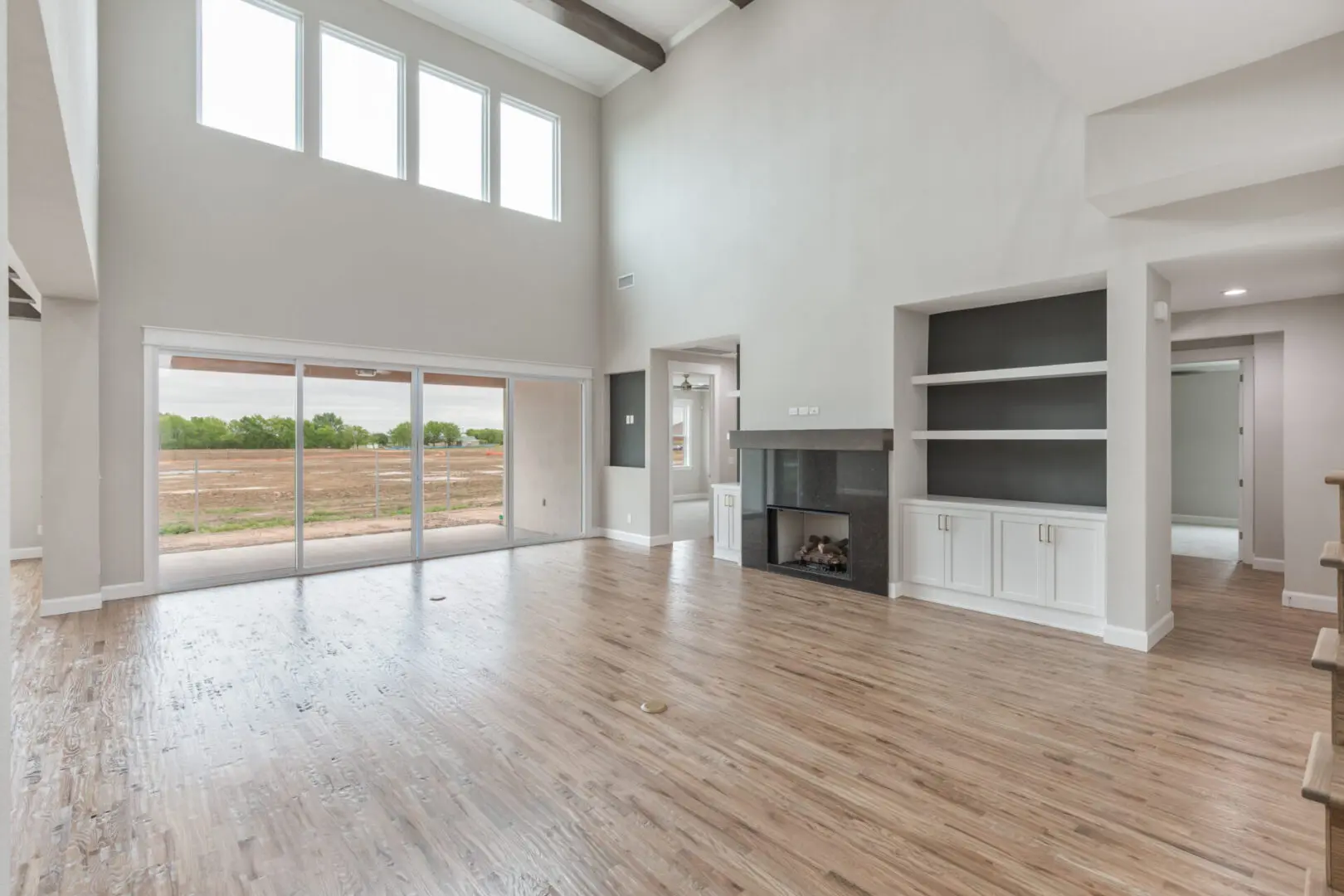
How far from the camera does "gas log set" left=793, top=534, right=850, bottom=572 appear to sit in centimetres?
614

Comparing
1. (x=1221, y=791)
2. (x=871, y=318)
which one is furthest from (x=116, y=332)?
(x=1221, y=791)

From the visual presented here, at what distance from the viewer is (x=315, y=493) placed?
21.4 feet

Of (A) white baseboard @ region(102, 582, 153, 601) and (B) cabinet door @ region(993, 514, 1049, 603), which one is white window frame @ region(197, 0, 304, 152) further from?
(B) cabinet door @ region(993, 514, 1049, 603)

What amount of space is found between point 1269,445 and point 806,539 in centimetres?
461

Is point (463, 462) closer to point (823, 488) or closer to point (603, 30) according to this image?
point (823, 488)

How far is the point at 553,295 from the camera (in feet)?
27.3

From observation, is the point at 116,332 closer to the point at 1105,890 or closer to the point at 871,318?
the point at 871,318

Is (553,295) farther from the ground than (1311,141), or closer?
farther from the ground

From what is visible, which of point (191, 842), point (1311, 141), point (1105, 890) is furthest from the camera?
point (1311, 141)

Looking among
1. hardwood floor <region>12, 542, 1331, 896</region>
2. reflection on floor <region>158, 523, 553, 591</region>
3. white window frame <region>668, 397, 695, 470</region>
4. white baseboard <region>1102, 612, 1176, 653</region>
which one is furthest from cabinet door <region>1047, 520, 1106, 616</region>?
white window frame <region>668, 397, 695, 470</region>

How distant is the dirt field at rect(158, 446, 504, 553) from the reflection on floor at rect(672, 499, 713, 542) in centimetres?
262

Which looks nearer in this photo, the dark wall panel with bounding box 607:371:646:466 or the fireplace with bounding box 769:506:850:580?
the fireplace with bounding box 769:506:850:580

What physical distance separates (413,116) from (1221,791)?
8.59 meters

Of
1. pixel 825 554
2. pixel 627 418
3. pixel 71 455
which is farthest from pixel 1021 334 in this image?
pixel 71 455
